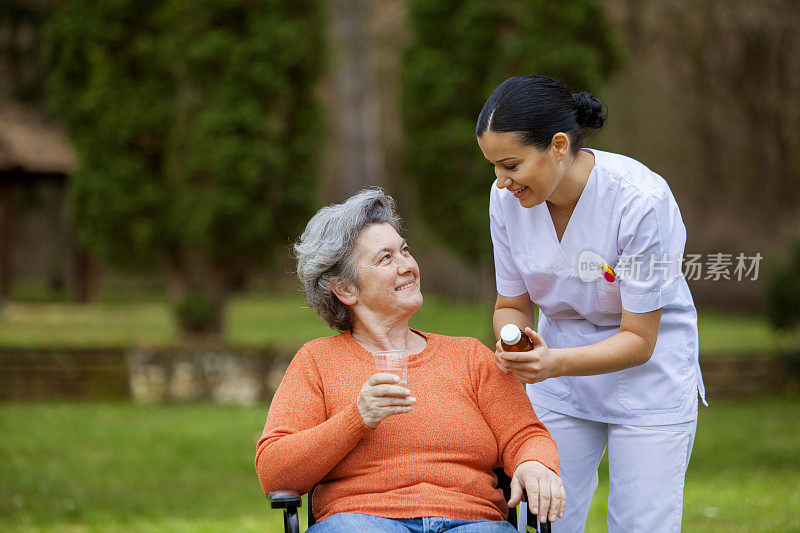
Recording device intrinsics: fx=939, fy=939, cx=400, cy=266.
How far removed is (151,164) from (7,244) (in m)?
5.51

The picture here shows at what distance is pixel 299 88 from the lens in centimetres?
912

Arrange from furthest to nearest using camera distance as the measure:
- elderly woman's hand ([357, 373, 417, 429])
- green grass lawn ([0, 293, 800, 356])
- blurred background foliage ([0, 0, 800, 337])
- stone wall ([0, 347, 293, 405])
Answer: green grass lawn ([0, 293, 800, 356]) → blurred background foliage ([0, 0, 800, 337]) → stone wall ([0, 347, 293, 405]) → elderly woman's hand ([357, 373, 417, 429])

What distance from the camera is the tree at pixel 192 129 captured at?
870cm

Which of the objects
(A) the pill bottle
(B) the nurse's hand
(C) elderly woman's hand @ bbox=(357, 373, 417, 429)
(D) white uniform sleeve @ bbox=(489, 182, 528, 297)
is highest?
(D) white uniform sleeve @ bbox=(489, 182, 528, 297)

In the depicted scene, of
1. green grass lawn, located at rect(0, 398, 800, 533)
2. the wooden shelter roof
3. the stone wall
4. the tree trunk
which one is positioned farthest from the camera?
the tree trunk

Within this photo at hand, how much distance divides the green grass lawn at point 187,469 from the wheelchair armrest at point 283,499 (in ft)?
6.90

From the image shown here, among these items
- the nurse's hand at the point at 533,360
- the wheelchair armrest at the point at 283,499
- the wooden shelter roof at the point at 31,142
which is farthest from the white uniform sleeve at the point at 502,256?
the wooden shelter roof at the point at 31,142

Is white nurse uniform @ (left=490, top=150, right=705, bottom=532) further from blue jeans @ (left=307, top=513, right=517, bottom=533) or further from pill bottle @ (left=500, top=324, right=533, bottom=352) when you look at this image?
blue jeans @ (left=307, top=513, right=517, bottom=533)

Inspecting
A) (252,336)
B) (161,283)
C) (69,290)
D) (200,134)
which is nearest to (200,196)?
(200,134)

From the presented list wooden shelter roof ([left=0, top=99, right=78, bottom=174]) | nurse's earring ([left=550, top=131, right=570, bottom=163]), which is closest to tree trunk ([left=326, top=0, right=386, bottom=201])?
wooden shelter roof ([left=0, top=99, right=78, bottom=174])

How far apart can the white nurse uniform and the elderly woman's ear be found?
1.49 ft

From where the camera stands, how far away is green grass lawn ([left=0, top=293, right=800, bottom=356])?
11.1 meters

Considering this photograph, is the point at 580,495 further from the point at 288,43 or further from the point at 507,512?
the point at 288,43

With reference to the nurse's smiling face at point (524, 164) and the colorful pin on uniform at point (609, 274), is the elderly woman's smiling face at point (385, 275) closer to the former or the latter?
the nurse's smiling face at point (524, 164)
